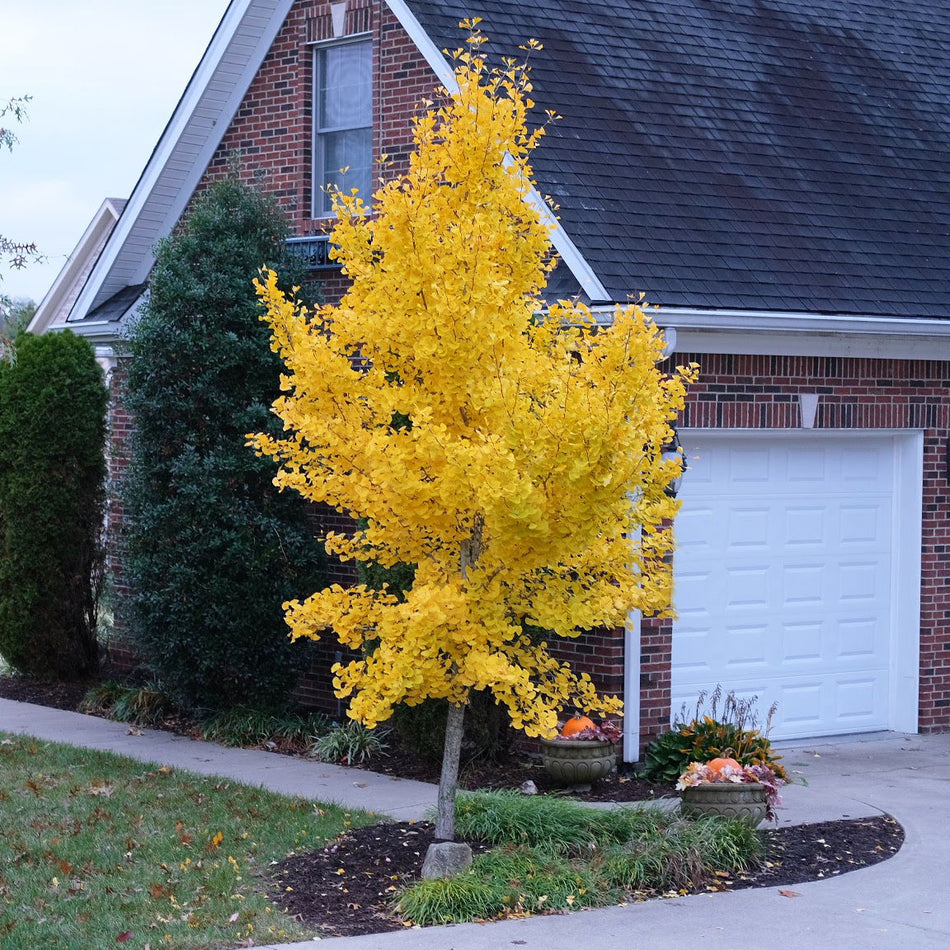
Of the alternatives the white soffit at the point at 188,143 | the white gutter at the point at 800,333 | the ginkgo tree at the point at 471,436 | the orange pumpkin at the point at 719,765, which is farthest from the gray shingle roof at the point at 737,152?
the orange pumpkin at the point at 719,765

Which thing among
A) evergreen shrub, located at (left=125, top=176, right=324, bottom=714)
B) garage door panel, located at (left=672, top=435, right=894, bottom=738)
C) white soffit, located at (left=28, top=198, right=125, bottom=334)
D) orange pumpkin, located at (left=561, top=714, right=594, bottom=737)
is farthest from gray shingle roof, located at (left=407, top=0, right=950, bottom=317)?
white soffit, located at (left=28, top=198, right=125, bottom=334)

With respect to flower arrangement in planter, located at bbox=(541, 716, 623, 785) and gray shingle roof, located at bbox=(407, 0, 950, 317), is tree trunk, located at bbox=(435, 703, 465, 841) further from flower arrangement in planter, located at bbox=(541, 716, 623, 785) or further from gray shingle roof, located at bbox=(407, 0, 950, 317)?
gray shingle roof, located at bbox=(407, 0, 950, 317)

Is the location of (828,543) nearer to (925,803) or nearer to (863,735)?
(863,735)

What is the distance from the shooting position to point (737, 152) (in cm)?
1282

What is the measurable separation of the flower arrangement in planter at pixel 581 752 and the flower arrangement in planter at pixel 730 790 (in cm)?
117

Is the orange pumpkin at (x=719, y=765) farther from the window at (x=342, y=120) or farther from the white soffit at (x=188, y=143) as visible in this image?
the white soffit at (x=188, y=143)

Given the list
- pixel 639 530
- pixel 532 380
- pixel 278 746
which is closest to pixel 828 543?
pixel 639 530

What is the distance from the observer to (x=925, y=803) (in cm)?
991

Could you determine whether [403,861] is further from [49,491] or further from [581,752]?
[49,491]

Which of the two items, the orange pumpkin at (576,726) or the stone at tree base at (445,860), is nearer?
the stone at tree base at (445,860)

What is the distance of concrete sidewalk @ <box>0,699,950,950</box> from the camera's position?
6953 mm

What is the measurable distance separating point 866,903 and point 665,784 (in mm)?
2727

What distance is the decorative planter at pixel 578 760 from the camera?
9.95 metres

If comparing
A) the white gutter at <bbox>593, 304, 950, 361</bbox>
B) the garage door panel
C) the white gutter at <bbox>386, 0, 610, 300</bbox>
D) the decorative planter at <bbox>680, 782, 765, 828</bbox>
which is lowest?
the decorative planter at <bbox>680, 782, 765, 828</bbox>
